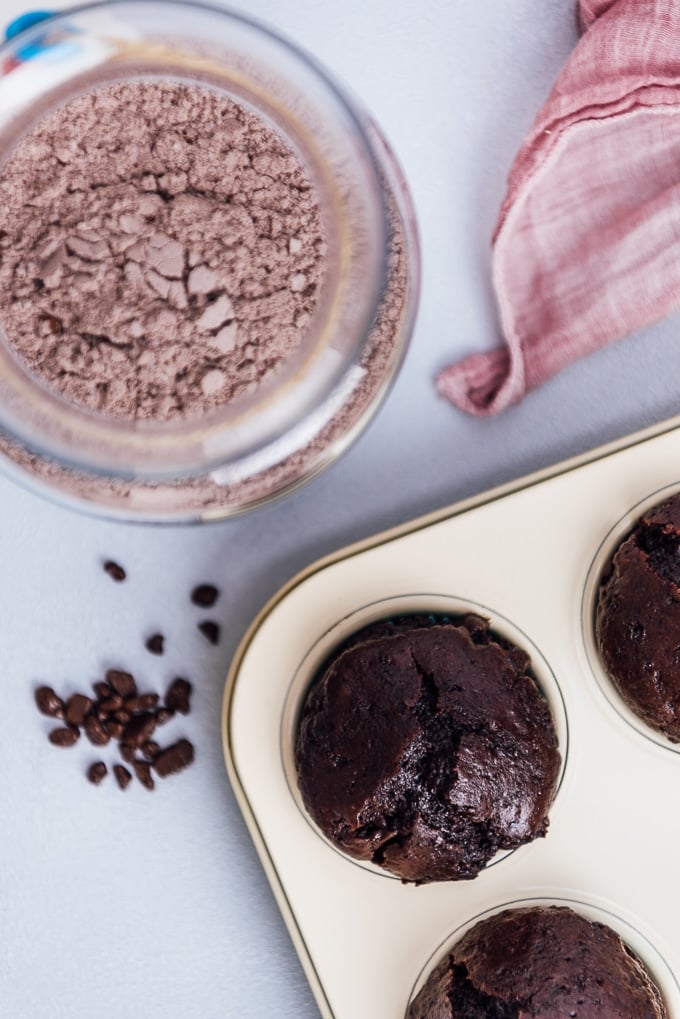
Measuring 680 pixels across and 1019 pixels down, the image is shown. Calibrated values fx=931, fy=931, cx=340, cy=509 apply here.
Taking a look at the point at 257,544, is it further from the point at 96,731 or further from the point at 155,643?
Result: the point at 96,731

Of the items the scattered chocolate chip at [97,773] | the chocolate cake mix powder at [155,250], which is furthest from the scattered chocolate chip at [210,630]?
the chocolate cake mix powder at [155,250]

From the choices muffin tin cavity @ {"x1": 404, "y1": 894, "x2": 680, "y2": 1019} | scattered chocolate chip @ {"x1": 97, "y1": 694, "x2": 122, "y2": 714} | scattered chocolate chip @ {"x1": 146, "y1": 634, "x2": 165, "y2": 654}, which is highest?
scattered chocolate chip @ {"x1": 146, "y1": 634, "x2": 165, "y2": 654}

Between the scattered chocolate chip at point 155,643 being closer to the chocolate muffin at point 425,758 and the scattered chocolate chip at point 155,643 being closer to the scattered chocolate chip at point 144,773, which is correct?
the scattered chocolate chip at point 144,773

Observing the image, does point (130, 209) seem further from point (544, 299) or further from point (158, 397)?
point (544, 299)

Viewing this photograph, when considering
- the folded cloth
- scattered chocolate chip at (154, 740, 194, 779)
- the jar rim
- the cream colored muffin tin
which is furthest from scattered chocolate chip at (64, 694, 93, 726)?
the folded cloth

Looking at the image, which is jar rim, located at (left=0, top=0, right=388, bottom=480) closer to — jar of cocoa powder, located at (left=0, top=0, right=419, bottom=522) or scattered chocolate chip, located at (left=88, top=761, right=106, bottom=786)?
jar of cocoa powder, located at (left=0, top=0, right=419, bottom=522)

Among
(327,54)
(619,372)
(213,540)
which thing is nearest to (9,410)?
(213,540)
